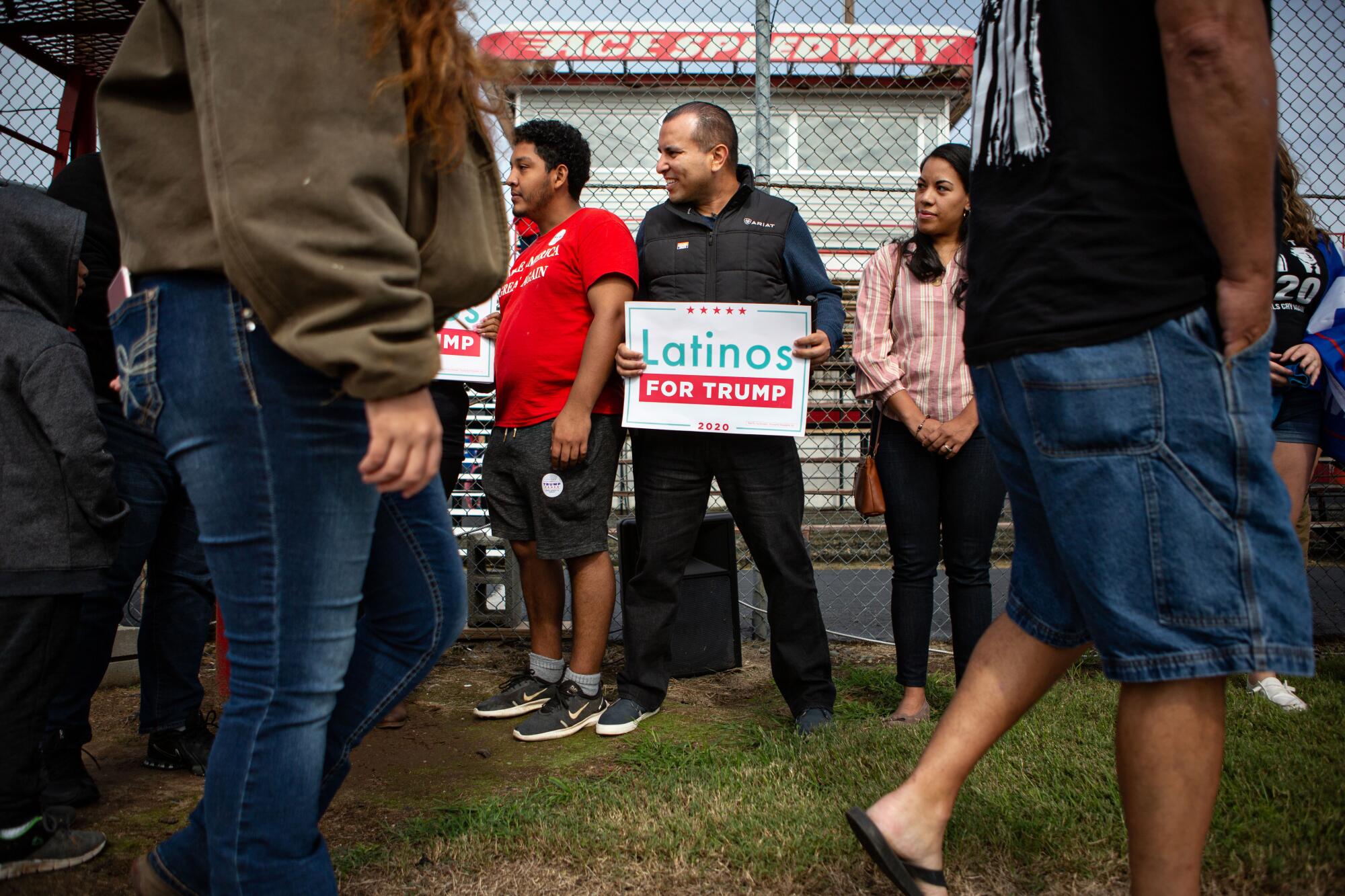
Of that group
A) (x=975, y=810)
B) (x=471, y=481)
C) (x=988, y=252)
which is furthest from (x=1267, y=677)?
(x=471, y=481)

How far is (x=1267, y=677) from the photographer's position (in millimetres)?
3719

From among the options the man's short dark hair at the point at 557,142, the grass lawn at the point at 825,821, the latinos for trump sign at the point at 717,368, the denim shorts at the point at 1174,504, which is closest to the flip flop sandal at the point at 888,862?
the grass lawn at the point at 825,821

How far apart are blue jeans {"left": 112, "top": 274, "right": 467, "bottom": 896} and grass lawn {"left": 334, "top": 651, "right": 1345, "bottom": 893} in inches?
29.7

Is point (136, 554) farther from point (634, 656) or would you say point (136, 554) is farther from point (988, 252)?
point (988, 252)

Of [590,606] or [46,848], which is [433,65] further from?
[590,606]

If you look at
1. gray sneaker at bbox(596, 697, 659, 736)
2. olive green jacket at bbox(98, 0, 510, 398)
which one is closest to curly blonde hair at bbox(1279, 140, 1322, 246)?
gray sneaker at bbox(596, 697, 659, 736)

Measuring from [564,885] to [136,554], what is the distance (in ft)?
5.66

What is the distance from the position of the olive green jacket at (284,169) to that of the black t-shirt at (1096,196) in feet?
3.34

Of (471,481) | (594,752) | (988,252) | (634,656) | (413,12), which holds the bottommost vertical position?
(594,752)

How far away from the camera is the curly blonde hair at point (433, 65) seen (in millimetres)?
1396

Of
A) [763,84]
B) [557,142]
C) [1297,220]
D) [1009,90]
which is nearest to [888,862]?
[1009,90]

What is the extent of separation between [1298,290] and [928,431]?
1.77 meters

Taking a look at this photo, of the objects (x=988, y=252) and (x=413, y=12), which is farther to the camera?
(x=988, y=252)

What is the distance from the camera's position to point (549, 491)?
3555 millimetres
